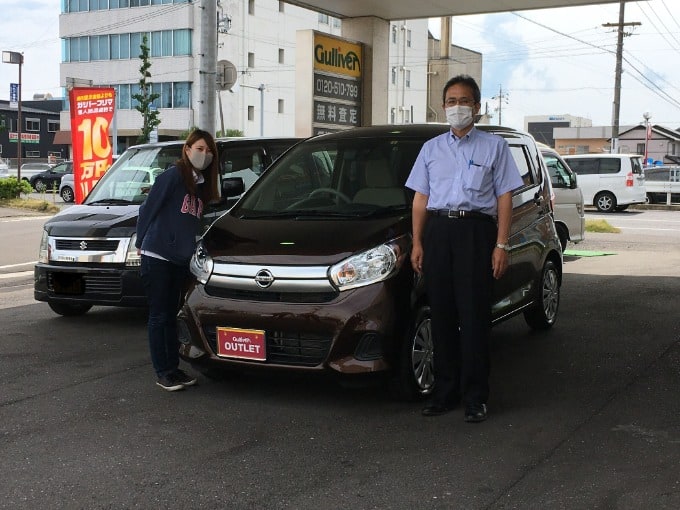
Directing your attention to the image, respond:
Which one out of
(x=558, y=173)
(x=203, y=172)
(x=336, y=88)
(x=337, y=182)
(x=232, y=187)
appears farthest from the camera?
(x=558, y=173)

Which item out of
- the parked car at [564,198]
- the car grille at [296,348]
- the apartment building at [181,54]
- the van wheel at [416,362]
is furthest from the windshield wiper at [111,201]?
the apartment building at [181,54]

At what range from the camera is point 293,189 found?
6.27 meters

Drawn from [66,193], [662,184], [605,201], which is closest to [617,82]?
[662,184]

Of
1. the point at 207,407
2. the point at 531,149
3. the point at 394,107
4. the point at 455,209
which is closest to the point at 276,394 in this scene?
the point at 207,407

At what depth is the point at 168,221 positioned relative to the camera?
568 cm

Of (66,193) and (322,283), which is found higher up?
(322,283)

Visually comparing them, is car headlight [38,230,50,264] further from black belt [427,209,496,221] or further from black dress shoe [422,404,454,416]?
black belt [427,209,496,221]

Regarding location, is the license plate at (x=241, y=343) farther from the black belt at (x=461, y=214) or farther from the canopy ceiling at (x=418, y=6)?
the canopy ceiling at (x=418, y=6)

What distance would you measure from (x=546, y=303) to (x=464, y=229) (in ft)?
10.2

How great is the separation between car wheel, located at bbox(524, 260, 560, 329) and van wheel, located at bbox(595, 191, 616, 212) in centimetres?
2061

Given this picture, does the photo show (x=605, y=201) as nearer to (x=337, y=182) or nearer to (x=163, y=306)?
(x=337, y=182)

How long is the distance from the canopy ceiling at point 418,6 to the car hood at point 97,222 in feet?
17.8

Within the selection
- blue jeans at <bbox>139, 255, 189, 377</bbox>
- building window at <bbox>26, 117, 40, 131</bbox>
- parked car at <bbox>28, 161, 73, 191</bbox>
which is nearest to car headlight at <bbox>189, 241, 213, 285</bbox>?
blue jeans at <bbox>139, 255, 189, 377</bbox>

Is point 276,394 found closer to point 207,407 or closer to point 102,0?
point 207,407
